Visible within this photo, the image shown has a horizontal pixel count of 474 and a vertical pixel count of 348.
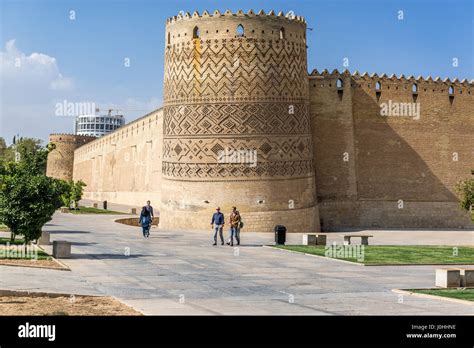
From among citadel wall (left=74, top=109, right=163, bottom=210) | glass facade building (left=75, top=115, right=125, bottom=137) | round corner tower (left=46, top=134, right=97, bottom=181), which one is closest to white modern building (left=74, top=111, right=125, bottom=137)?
glass facade building (left=75, top=115, right=125, bottom=137)

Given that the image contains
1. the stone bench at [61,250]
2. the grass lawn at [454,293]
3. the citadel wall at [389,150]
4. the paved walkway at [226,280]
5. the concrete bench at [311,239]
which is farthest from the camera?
the citadel wall at [389,150]

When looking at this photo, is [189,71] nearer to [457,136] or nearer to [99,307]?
[457,136]

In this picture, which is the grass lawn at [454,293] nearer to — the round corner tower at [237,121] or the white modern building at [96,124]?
the round corner tower at [237,121]

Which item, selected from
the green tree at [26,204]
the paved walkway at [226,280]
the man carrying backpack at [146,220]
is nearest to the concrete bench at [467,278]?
the paved walkway at [226,280]

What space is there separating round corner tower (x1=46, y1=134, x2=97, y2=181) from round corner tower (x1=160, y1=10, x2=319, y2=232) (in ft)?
164

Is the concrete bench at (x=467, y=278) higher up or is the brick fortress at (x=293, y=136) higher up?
the brick fortress at (x=293, y=136)

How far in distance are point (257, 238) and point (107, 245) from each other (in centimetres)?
638

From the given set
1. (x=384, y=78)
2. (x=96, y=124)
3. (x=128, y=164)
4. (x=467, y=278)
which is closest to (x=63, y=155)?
(x=128, y=164)

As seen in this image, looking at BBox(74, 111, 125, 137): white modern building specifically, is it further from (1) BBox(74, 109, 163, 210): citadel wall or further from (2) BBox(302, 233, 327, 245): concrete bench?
(2) BBox(302, 233, 327, 245): concrete bench

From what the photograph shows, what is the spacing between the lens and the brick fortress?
85.2ft

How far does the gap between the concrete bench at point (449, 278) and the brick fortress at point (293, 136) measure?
46.9 ft

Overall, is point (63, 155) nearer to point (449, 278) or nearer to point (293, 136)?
point (293, 136)

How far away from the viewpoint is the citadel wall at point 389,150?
31.9 m
